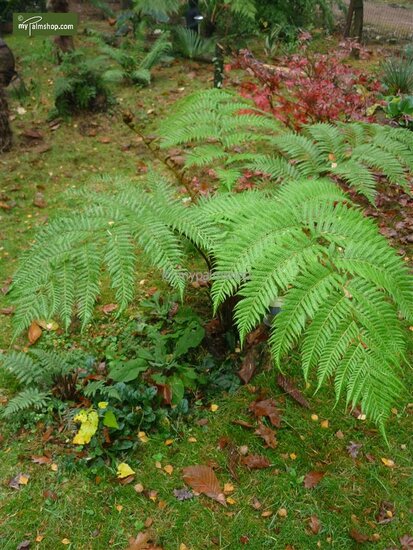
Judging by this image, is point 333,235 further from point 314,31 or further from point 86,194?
point 314,31

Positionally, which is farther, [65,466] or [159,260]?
[65,466]

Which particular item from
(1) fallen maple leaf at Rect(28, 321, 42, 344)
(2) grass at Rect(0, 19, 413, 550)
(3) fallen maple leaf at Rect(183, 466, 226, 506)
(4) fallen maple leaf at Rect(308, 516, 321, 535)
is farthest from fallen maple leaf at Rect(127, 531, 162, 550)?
(1) fallen maple leaf at Rect(28, 321, 42, 344)

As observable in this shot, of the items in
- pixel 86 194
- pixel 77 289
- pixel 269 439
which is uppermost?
pixel 86 194

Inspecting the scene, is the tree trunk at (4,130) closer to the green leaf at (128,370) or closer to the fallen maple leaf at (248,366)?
the green leaf at (128,370)

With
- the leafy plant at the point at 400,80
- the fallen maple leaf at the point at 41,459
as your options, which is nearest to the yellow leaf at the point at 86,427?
the fallen maple leaf at the point at 41,459

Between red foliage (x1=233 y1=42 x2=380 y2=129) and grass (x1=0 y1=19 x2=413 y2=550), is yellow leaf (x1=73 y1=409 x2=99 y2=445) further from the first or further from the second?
red foliage (x1=233 y1=42 x2=380 y2=129)

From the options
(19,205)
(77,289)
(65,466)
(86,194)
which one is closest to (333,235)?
(77,289)

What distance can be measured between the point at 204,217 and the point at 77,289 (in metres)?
0.64

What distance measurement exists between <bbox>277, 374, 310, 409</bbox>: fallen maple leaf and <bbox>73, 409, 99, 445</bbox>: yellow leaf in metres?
1.04

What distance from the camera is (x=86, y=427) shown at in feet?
7.88

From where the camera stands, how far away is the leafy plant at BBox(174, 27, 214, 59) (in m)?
7.21

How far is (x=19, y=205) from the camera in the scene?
4.44 metres

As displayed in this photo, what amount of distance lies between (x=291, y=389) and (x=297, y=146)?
1.43 meters

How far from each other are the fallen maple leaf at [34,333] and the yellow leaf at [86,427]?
0.87 meters
